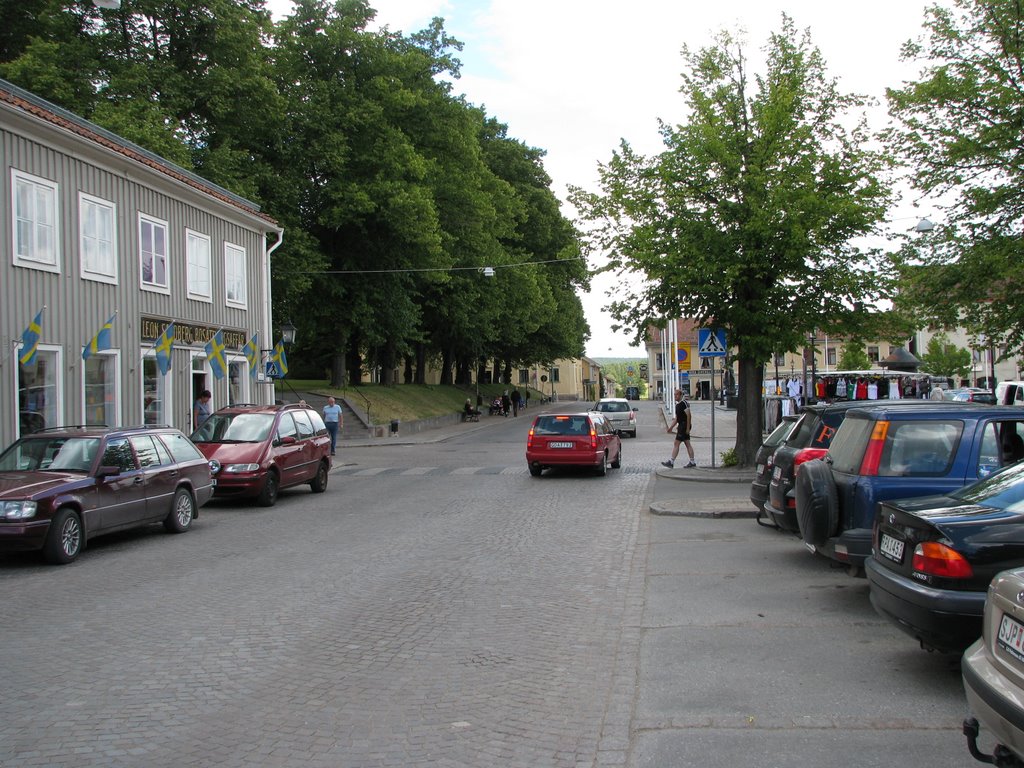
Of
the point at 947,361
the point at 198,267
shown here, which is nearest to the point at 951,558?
the point at 198,267

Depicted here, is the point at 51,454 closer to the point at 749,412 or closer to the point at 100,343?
the point at 100,343

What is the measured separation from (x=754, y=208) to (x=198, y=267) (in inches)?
569

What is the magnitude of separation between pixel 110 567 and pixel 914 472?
8.30 metres

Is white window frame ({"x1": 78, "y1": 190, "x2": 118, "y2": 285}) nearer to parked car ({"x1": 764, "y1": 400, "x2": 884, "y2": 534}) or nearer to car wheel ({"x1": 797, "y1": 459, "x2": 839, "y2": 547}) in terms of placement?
parked car ({"x1": 764, "y1": 400, "x2": 884, "y2": 534})

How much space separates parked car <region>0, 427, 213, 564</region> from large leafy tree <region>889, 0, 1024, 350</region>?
577 inches

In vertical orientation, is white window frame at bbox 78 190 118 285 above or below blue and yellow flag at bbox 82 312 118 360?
above

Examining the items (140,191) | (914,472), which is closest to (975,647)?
(914,472)

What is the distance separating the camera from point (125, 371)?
1998cm

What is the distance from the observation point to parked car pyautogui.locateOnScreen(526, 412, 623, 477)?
19.5m

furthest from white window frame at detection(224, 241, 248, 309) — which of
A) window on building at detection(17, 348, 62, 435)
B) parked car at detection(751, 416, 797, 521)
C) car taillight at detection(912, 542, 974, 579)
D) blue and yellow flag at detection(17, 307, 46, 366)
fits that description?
car taillight at detection(912, 542, 974, 579)

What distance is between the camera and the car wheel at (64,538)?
984cm

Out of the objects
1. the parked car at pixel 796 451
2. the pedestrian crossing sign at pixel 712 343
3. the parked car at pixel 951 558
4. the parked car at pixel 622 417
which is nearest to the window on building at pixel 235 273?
the pedestrian crossing sign at pixel 712 343

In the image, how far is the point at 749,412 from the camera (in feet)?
61.1

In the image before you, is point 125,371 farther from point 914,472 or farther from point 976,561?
point 976,561
